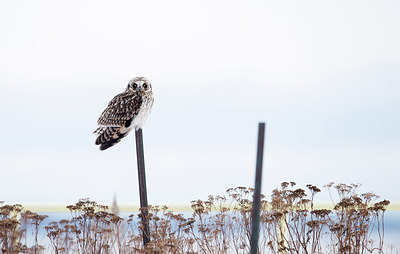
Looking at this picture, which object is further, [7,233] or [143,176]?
[143,176]

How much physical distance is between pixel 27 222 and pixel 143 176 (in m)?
1.37

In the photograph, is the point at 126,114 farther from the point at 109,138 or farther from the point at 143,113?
the point at 109,138

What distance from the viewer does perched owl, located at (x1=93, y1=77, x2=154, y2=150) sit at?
237 inches

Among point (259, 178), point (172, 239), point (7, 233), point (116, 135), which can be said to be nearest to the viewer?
point (259, 178)

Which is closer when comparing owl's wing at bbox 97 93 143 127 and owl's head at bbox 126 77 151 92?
owl's wing at bbox 97 93 143 127

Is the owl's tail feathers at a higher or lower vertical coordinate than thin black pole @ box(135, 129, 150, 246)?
higher

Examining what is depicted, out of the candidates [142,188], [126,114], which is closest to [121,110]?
[126,114]

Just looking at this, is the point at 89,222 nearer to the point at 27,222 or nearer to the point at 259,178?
the point at 27,222

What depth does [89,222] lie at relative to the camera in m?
5.57

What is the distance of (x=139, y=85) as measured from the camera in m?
6.14

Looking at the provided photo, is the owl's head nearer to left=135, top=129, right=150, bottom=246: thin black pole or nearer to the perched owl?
the perched owl

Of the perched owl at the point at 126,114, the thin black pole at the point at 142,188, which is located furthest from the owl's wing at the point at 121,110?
the thin black pole at the point at 142,188

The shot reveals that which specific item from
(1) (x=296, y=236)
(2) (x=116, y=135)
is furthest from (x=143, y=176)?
(1) (x=296, y=236)

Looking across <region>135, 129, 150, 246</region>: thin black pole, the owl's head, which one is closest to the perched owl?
the owl's head
